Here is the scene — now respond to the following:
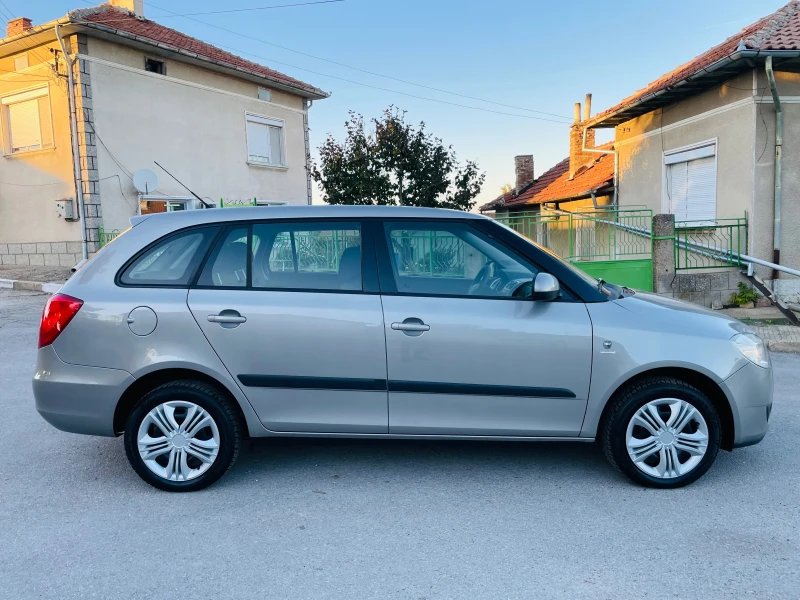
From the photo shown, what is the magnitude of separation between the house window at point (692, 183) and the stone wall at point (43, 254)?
1378 centimetres

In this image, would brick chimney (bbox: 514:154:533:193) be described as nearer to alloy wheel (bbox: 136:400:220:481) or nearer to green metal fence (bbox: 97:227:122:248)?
green metal fence (bbox: 97:227:122:248)

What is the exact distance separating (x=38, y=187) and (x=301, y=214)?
14.8m

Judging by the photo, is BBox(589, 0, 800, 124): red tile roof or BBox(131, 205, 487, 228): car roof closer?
BBox(131, 205, 487, 228): car roof

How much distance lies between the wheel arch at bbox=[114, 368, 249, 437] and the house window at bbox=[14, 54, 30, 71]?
50.3 ft

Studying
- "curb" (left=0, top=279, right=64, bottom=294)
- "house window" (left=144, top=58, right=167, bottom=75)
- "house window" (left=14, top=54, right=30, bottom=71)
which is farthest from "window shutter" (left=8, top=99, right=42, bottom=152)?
"curb" (left=0, top=279, right=64, bottom=294)

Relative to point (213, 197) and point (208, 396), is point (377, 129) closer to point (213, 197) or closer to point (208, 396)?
point (213, 197)

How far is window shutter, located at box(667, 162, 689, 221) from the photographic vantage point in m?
12.8

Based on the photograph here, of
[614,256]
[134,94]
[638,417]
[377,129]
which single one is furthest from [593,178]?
[638,417]

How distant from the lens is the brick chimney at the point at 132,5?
18.0 m

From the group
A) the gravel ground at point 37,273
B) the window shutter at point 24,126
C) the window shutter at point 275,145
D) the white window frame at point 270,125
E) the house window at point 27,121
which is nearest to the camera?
the gravel ground at point 37,273

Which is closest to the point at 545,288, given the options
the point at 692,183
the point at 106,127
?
the point at 692,183

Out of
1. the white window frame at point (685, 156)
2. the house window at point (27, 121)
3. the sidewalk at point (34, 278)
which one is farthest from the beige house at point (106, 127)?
the white window frame at point (685, 156)

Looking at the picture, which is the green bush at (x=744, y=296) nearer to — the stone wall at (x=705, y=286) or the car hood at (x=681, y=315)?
the stone wall at (x=705, y=286)

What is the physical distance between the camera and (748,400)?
3684 millimetres
